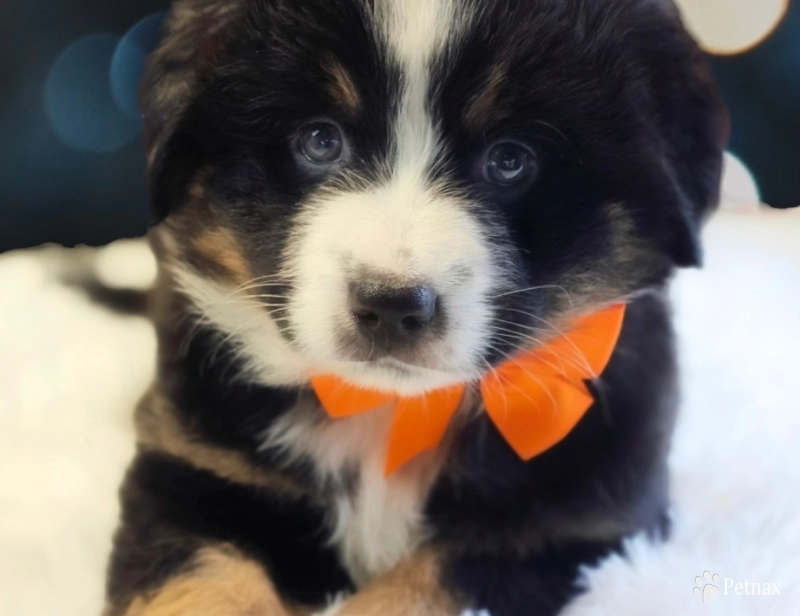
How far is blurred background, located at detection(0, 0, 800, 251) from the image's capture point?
292cm

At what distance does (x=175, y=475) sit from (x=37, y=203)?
1.59 metres

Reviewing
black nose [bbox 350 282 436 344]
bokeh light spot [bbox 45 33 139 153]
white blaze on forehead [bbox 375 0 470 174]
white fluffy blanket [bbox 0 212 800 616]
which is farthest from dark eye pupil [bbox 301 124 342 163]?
bokeh light spot [bbox 45 33 139 153]

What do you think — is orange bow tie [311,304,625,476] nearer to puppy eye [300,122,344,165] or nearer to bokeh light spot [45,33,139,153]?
puppy eye [300,122,344,165]

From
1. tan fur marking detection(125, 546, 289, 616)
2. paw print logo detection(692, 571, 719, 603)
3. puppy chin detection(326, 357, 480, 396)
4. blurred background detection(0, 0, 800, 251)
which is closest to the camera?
puppy chin detection(326, 357, 480, 396)

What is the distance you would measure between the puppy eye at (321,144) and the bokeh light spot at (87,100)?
170 centimetres

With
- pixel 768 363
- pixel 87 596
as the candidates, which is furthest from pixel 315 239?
pixel 768 363

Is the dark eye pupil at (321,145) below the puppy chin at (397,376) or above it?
above

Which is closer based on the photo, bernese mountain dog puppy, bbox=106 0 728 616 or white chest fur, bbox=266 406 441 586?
bernese mountain dog puppy, bbox=106 0 728 616

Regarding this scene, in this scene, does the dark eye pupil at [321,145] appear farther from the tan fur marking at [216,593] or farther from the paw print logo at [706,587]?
the paw print logo at [706,587]

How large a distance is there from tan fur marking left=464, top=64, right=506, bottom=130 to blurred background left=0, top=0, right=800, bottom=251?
1762mm

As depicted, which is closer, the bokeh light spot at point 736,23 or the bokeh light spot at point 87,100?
the bokeh light spot at point 87,100

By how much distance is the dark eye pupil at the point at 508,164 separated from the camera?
5.18ft

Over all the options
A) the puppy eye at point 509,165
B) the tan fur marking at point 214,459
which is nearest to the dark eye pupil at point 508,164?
the puppy eye at point 509,165

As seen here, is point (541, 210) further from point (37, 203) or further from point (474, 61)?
point (37, 203)
